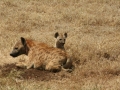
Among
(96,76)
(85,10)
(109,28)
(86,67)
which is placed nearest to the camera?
(96,76)

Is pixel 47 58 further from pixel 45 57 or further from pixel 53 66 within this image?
pixel 53 66

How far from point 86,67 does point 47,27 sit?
486 centimetres

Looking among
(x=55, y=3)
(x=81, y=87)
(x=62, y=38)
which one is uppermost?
(x=55, y=3)

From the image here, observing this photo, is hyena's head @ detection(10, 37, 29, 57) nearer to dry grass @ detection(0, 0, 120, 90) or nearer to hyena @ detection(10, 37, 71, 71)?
hyena @ detection(10, 37, 71, 71)

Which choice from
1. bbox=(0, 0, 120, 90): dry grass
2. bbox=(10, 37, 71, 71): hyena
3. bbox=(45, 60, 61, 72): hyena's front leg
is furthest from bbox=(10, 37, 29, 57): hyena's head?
bbox=(45, 60, 61, 72): hyena's front leg

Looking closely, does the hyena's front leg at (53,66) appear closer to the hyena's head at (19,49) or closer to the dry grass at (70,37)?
the dry grass at (70,37)

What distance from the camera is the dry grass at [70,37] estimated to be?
25.5 feet

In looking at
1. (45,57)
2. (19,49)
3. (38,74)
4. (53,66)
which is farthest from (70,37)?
(38,74)

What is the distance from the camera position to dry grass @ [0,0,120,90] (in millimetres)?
7785

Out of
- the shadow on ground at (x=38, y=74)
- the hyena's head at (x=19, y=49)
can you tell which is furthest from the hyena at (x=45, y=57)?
the shadow on ground at (x=38, y=74)

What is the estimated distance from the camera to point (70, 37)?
11938mm

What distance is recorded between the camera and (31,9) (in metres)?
15.9

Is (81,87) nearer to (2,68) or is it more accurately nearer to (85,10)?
(2,68)

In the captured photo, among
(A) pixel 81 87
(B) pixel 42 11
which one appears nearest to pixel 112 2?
(B) pixel 42 11
